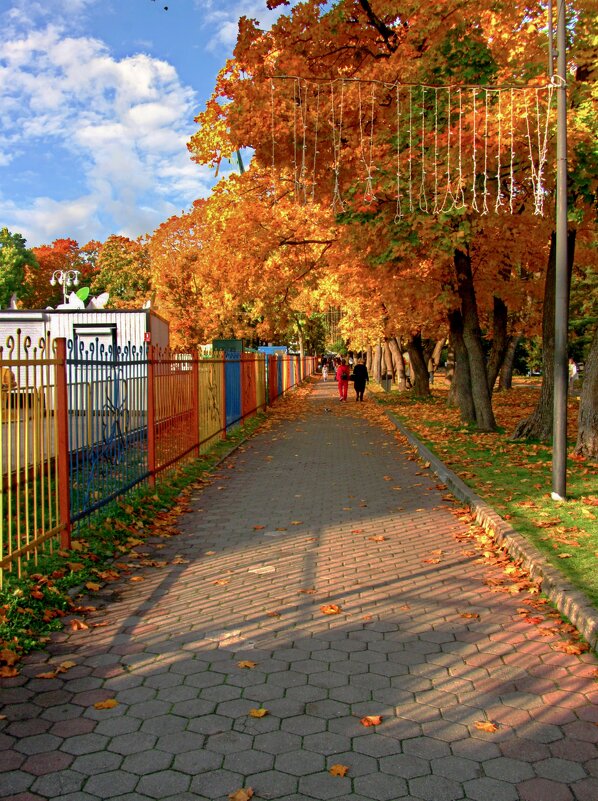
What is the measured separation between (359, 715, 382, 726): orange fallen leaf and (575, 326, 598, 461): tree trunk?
9.08m

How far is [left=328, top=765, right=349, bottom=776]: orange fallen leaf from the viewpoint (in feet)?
9.89

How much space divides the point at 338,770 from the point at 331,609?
2034mm

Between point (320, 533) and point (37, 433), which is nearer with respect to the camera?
point (37, 433)

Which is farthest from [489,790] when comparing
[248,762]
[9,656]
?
[9,656]

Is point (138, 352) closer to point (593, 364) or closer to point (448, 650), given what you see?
point (448, 650)

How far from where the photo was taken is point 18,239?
5919cm

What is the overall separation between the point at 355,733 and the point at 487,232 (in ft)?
46.3

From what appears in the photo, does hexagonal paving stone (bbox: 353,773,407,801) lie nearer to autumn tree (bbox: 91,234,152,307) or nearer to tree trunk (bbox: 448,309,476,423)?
tree trunk (bbox: 448,309,476,423)

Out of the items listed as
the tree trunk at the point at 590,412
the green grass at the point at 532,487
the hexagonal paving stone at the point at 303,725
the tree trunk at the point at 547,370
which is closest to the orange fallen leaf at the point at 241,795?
the hexagonal paving stone at the point at 303,725

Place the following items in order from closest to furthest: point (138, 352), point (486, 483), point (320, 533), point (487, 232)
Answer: point (320, 533) → point (138, 352) → point (486, 483) → point (487, 232)

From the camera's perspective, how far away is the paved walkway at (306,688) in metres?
3.00

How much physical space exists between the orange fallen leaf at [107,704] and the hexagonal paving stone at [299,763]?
3.35ft

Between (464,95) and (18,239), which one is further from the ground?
(18,239)

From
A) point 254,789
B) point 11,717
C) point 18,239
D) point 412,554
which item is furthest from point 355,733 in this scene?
point 18,239
